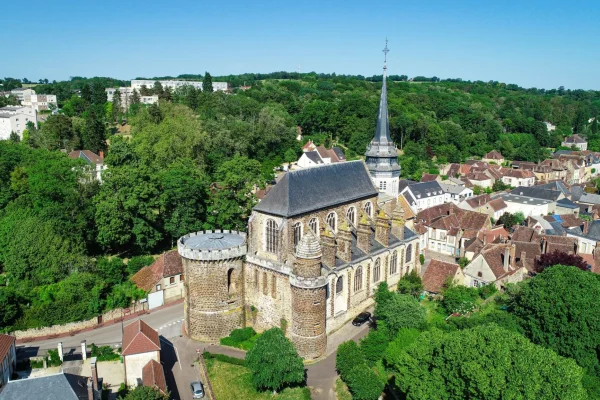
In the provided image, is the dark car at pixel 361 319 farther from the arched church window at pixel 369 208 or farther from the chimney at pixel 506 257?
the chimney at pixel 506 257

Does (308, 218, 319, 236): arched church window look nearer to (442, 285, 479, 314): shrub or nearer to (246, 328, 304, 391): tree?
(246, 328, 304, 391): tree

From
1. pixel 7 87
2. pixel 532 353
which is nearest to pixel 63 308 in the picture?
pixel 532 353

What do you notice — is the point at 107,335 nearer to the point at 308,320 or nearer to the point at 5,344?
the point at 5,344

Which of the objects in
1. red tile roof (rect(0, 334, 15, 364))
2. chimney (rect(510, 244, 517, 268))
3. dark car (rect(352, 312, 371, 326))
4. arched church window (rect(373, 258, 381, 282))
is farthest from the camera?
chimney (rect(510, 244, 517, 268))

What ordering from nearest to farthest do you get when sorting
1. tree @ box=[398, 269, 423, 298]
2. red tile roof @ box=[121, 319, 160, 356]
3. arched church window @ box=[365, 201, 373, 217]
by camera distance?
red tile roof @ box=[121, 319, 160, 356] < tree @ box=[398, 269, 423, 298] < arched church window @ box=[365, 201, 373, 217]

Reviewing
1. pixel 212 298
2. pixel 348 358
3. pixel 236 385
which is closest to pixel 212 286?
pixel 212 298

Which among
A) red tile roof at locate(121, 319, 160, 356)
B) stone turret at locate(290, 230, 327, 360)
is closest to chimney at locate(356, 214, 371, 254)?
stone turret at locate(290, 230, 327, 360)
